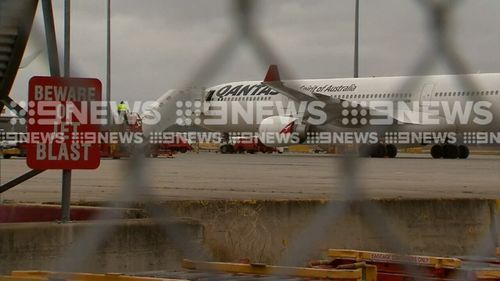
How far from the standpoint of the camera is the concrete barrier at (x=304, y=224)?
21.7 feet

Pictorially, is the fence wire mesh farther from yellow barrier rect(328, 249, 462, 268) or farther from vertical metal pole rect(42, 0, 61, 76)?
yellow barrier rect(328, 249, 462, 268)

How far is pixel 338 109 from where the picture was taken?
2.03 meters

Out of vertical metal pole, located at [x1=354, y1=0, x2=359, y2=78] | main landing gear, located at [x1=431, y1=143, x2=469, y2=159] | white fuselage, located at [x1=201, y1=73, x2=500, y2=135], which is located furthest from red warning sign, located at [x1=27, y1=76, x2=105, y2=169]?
main landing gear, located at [x1=431, y1=143, x2=469, y2=159]

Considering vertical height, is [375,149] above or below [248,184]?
below

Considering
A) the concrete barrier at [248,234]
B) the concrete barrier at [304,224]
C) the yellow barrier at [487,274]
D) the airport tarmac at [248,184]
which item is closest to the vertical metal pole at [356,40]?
the concrete barrier at [248,234]

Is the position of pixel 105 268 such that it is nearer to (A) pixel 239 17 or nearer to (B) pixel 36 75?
(B) pixel 36 75

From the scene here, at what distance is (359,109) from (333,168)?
0.18m

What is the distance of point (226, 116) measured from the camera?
2150mm

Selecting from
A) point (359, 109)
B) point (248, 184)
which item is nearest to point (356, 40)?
point (359, 109)

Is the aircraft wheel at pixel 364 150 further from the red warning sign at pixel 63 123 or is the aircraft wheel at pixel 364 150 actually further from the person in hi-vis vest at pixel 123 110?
the red warning sign at pixel 63 123

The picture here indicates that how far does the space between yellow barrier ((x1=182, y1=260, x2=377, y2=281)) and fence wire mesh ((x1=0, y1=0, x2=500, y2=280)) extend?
0.10 meters

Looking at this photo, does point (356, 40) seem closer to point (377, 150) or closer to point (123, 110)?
point (377, 150)

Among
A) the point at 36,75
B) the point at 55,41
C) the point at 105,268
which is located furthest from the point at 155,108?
the point at 105,268

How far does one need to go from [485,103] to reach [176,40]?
2.90 feet
